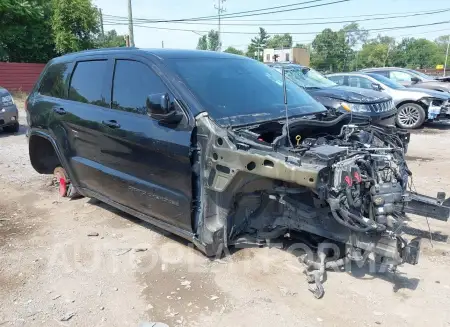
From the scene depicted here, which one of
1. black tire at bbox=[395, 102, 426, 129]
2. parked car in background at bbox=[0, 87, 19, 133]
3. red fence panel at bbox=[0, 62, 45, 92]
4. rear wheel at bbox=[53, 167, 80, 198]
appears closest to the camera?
rear wheel at bbox=[53, 167, 80, 198]

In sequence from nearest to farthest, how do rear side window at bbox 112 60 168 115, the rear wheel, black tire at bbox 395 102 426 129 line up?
rear side window at bbox 112 60 168 115, the rear wheel, black tire at bbox 395 102 426 129

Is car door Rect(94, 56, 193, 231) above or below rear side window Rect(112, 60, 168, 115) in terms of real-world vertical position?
below

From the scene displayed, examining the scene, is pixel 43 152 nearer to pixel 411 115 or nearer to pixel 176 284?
pixel 176 284

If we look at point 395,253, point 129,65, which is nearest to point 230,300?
point 395,253

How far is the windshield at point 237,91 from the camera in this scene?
3.43 metres

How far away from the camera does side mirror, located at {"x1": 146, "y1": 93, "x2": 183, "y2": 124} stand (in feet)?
10.5

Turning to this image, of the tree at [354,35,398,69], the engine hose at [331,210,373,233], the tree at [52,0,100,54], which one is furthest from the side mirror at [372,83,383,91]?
the tree at [354,35,398,69]

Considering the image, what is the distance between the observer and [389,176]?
121 inches

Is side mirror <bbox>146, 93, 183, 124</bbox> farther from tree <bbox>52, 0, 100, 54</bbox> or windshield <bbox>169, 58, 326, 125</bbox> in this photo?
tree <bbox>52, 0, 100, 54</bbox>

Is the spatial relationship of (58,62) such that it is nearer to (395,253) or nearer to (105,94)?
(105,94)

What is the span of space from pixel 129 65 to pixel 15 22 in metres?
25.6

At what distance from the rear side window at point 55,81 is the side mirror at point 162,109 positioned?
1.95 meters

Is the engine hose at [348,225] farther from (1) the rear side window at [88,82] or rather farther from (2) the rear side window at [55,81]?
(2) the rear side window at [55,81]

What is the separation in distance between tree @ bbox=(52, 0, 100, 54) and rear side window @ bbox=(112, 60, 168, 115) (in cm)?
2358
